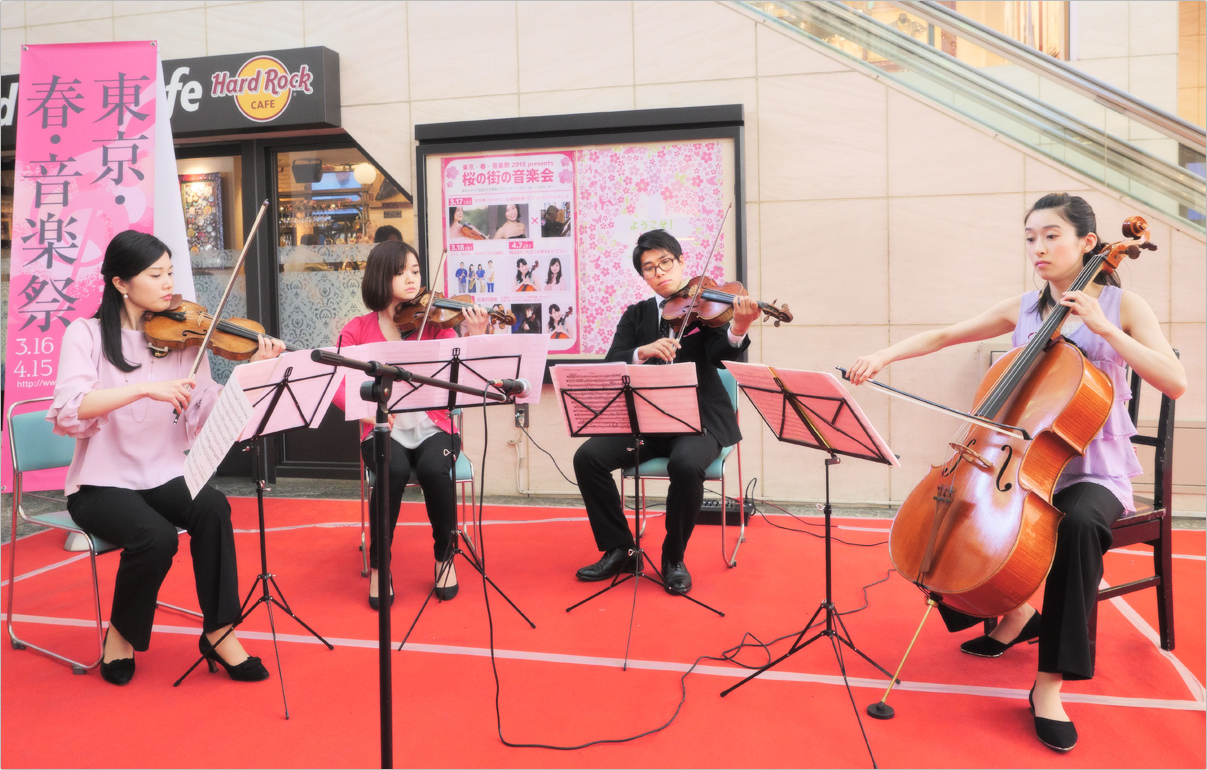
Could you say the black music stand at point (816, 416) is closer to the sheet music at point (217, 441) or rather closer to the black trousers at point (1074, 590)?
the black trousers at point (1074, 590)

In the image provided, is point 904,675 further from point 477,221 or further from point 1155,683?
point 477,221

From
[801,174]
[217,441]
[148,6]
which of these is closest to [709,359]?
[801,174]

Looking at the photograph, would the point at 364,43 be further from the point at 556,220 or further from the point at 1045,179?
the point at 1045,179

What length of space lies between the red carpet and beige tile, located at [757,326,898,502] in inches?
38.9

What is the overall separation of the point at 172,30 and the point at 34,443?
3.10 metres

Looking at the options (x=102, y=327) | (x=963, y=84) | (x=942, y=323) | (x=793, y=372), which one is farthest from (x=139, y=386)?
(x=963, y=84)

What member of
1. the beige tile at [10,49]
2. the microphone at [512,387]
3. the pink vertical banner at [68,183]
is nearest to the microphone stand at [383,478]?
the microphone at [512,387]

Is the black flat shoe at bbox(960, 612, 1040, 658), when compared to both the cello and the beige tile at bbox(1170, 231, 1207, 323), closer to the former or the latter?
the cello

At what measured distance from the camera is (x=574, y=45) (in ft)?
14.0

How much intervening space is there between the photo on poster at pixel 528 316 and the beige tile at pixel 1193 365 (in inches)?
118

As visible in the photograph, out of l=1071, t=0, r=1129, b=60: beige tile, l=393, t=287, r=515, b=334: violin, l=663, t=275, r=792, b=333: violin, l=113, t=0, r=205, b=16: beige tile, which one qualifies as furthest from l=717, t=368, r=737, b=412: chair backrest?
l=1071, t=0, r=1129, b=60: beige tile

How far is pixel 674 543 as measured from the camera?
9.62 feet

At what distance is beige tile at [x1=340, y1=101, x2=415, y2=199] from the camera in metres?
4.48

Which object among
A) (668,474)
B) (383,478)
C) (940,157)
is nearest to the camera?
(383,478)
